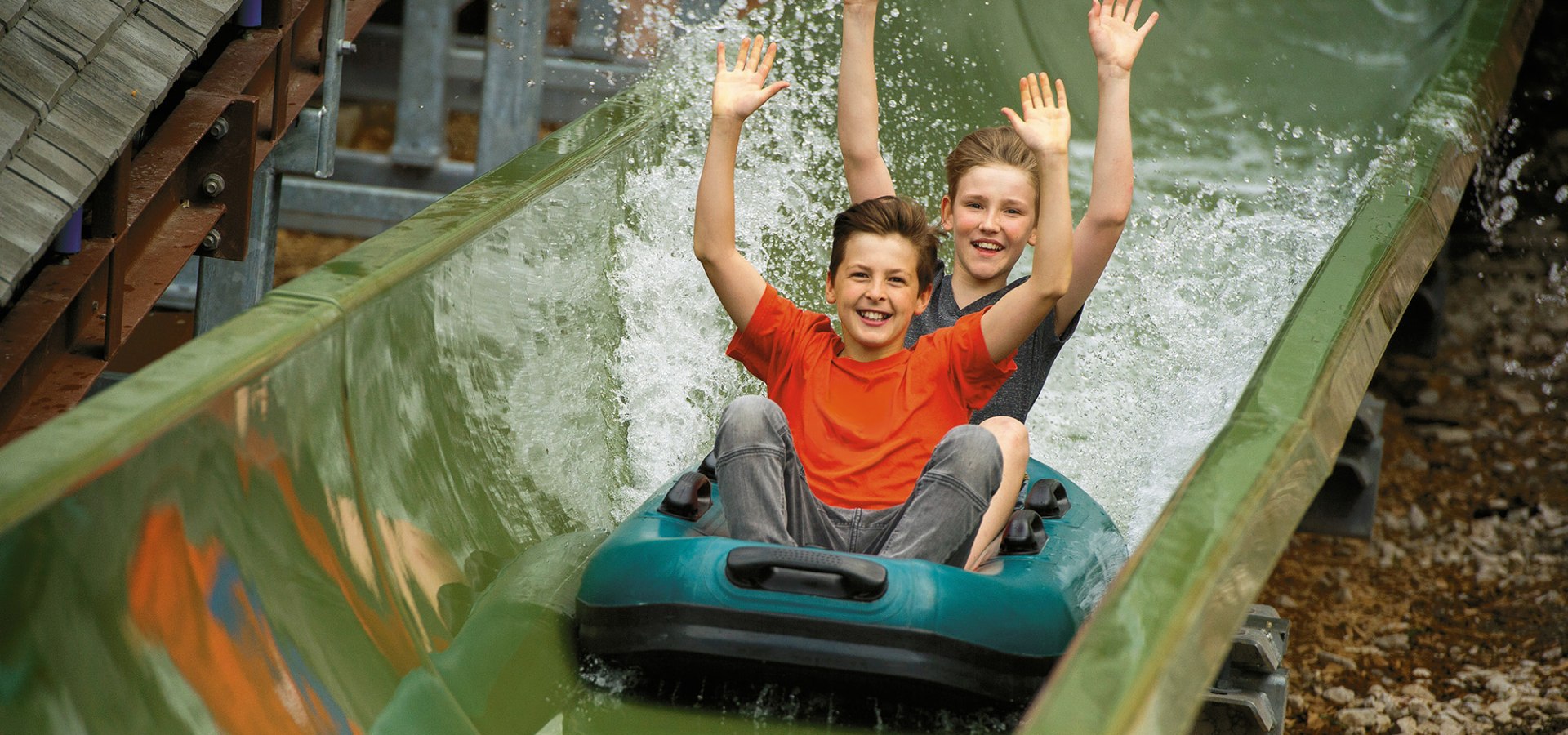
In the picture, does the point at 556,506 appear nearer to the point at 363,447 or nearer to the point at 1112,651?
the point at 363,447

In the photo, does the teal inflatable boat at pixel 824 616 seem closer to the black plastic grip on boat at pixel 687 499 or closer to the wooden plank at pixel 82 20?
the black plastic grip on boat at pixel 687 499

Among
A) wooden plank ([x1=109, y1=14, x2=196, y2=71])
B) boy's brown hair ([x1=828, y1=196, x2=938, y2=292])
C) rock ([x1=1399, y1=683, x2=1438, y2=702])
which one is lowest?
rock ([x1=1399, y1=683, x2=1438, y2=702])

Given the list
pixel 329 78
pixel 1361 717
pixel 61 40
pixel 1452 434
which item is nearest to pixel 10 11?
pixel 61 40

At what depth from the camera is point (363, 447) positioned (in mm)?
1967

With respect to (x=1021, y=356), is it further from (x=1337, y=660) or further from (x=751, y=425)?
(x=1337, y=660)

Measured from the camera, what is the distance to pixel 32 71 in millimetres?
2295

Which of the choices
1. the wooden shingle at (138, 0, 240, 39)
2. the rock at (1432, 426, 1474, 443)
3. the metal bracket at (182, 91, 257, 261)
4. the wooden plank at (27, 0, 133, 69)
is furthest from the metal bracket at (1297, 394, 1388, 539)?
the wooden plank at (27, 0, 133, 69)

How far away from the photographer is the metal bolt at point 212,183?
2736mm

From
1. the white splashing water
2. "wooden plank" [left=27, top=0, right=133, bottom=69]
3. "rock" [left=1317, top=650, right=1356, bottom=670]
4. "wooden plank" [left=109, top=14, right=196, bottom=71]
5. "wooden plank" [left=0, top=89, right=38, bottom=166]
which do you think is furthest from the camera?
"rock" [left=1317, top=650, right=1356, bottom=670]

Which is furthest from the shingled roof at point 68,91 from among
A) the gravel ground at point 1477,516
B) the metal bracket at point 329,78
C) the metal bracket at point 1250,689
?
the gravel ground at point 1477,516

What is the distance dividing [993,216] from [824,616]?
0.91 meters

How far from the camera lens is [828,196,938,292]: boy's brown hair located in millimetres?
2201

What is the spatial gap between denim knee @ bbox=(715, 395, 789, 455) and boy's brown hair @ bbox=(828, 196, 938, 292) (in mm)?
312

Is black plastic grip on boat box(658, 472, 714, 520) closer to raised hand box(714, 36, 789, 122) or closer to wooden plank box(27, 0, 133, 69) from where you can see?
raised hand box(714, 36, 789, 122)
